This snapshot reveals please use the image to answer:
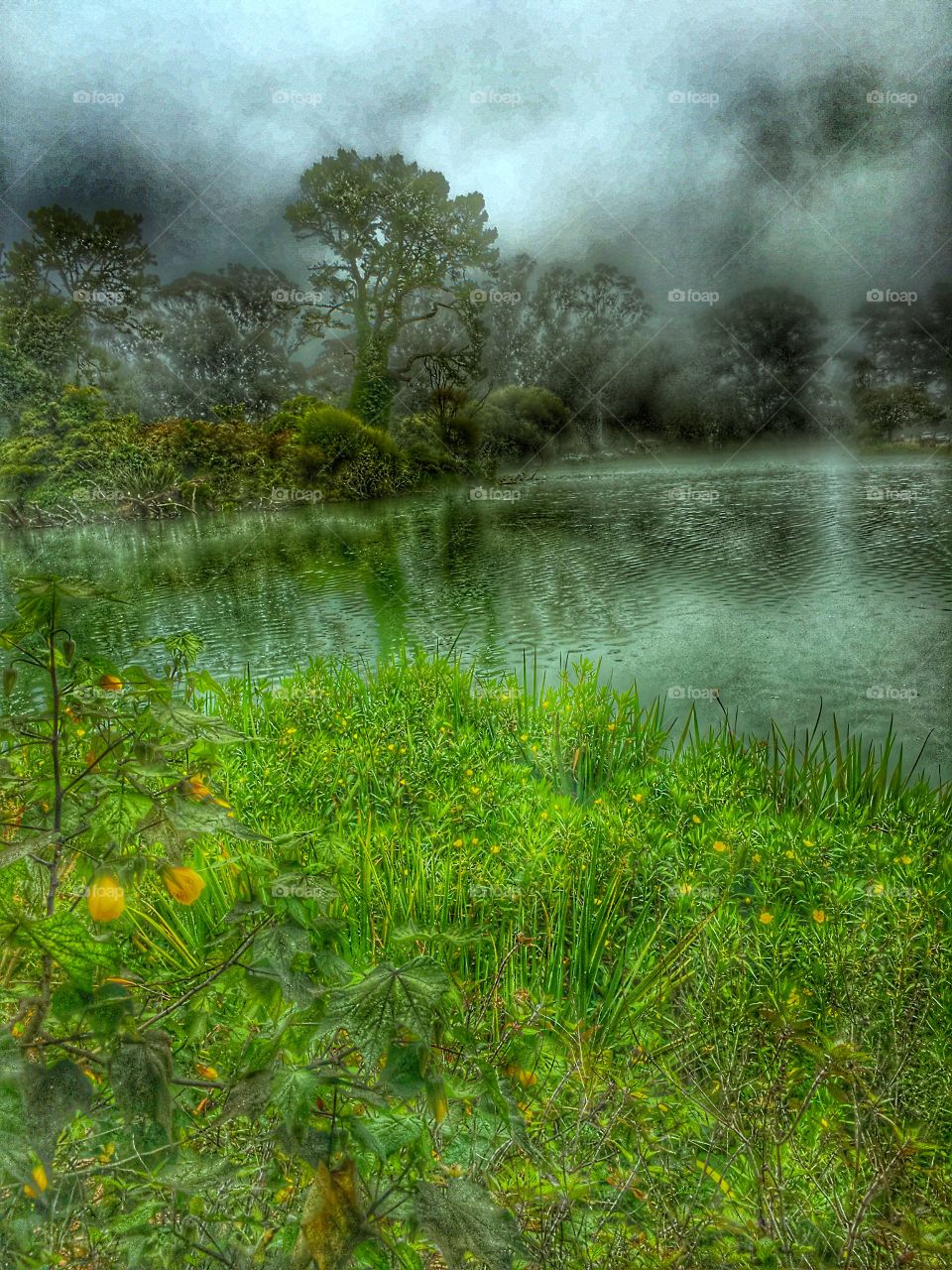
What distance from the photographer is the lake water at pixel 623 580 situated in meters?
1.78

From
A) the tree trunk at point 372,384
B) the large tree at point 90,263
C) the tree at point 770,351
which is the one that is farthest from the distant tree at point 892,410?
the large tree at point 90,263

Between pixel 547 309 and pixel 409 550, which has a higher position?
pixel 547 309

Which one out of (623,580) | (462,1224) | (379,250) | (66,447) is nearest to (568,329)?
(379,250)

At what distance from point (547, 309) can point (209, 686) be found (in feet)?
5.26

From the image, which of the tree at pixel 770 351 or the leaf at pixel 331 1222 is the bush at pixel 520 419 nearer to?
the tree at pixel 770 351

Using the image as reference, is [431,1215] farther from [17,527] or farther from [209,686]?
[17,527]

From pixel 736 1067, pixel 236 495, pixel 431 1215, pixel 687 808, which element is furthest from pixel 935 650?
pixel 431 1215

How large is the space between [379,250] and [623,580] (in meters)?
1.02

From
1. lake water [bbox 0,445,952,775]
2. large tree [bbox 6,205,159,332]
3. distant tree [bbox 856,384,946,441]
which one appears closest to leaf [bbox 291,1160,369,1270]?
lake water [bbox 0,445,952,775]

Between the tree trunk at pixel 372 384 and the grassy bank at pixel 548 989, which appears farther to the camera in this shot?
the tree trunk at pixel 372 384

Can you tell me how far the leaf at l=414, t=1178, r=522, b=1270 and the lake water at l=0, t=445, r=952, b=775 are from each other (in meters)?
1.46

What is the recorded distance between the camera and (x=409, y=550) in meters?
1.94

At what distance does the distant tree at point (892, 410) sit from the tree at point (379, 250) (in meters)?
1.06

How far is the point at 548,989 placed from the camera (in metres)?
0.85
